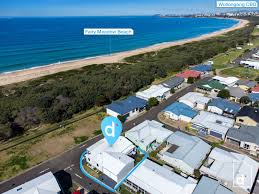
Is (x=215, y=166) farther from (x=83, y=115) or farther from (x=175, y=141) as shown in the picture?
(x=83, y=115)

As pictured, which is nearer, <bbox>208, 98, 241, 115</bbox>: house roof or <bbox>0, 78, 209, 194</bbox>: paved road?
<bbox>0, 78, 209, 194</bbox>: paved road

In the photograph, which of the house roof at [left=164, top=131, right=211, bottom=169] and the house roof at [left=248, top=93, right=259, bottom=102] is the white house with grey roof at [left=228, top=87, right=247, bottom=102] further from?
the house roof at [left=164, top=131, right=211, bottom=169]

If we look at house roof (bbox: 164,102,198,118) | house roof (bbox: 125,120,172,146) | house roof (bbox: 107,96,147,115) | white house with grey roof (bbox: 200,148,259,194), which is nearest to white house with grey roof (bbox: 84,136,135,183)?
house roof (bbox: 125,120,172,146)

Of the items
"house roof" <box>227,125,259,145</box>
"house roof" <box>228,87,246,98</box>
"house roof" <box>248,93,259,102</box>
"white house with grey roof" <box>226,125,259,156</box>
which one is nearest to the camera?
"white house with grey roof" <box>226,125,259,156</box>

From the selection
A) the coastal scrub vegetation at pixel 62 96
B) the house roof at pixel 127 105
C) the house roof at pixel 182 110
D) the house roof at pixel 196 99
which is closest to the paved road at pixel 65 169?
the house roof at pixel 127 105

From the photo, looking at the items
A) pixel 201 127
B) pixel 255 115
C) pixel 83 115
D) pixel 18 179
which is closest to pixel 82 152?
pixel 18 179
